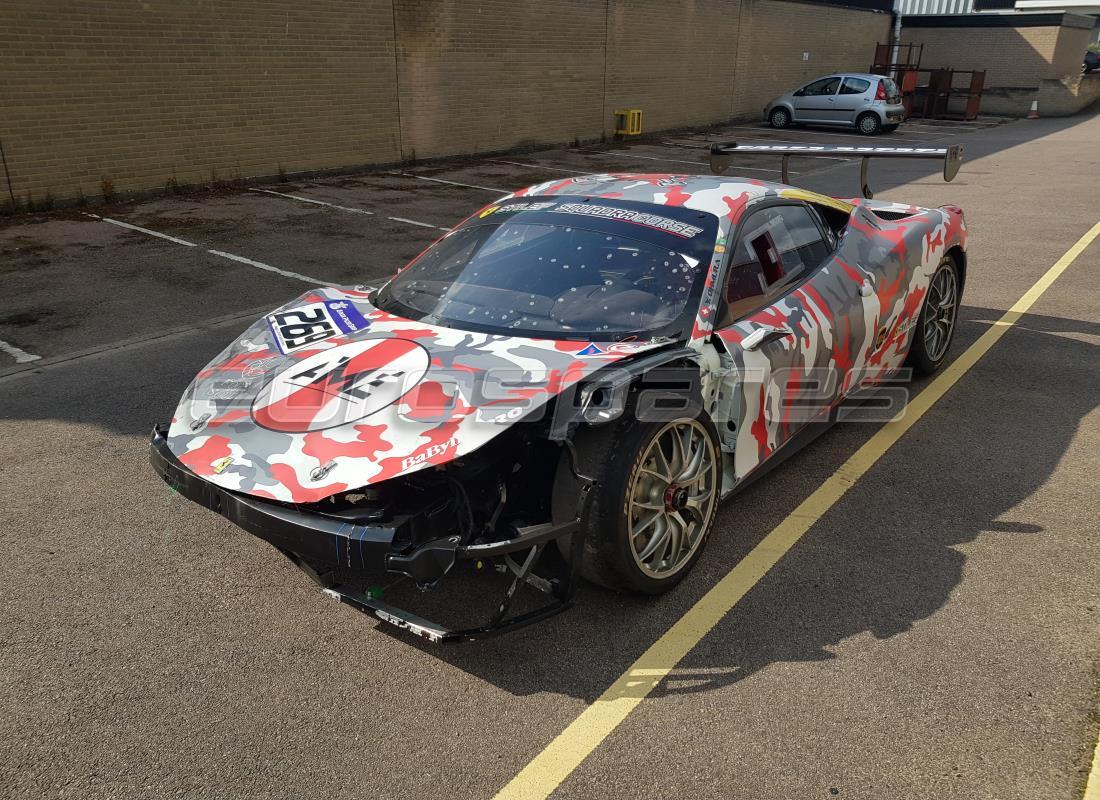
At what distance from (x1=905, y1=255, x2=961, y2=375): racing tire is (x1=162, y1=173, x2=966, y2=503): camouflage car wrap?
2.31 ft

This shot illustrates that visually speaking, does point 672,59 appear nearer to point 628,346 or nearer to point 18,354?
point 18,354

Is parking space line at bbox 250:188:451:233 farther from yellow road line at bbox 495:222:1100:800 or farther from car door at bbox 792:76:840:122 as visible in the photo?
car door at bbox 792:76:840:122

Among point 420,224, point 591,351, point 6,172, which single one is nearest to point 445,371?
point 591,351

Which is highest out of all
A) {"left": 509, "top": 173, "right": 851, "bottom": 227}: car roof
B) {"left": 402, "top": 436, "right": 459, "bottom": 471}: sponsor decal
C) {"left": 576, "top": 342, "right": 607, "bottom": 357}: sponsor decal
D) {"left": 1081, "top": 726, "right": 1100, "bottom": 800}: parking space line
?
{"left": 509, "top": 173, "right": 851, "bottom": 227}: car roof

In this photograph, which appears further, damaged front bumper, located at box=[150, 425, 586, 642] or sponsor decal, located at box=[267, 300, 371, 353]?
sponsor decal, located at box=[267, 300, 371, 353]

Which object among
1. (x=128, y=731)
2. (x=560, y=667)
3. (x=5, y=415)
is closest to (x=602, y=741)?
(x=560, y=667)

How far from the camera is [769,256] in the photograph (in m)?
4.22

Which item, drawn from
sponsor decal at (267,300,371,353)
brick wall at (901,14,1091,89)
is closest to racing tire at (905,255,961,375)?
sponsor decal at (267,300,371,353)

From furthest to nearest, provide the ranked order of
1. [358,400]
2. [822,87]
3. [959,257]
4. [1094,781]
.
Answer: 1. [822,87]
2. [959,257]
3. [358,400]
4. [1094,781]

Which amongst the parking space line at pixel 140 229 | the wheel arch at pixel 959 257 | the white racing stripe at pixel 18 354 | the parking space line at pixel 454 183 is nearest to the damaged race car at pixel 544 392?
the wheel arch at pixel 959 257

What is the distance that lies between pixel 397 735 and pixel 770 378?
7.03 ft

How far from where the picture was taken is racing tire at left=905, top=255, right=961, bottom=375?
5.62m

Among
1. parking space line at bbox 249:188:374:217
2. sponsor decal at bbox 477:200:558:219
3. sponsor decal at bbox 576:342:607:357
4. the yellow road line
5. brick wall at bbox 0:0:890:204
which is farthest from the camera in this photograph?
parking space line at bbox 249:188:374:217

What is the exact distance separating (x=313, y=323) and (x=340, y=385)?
762 mm
